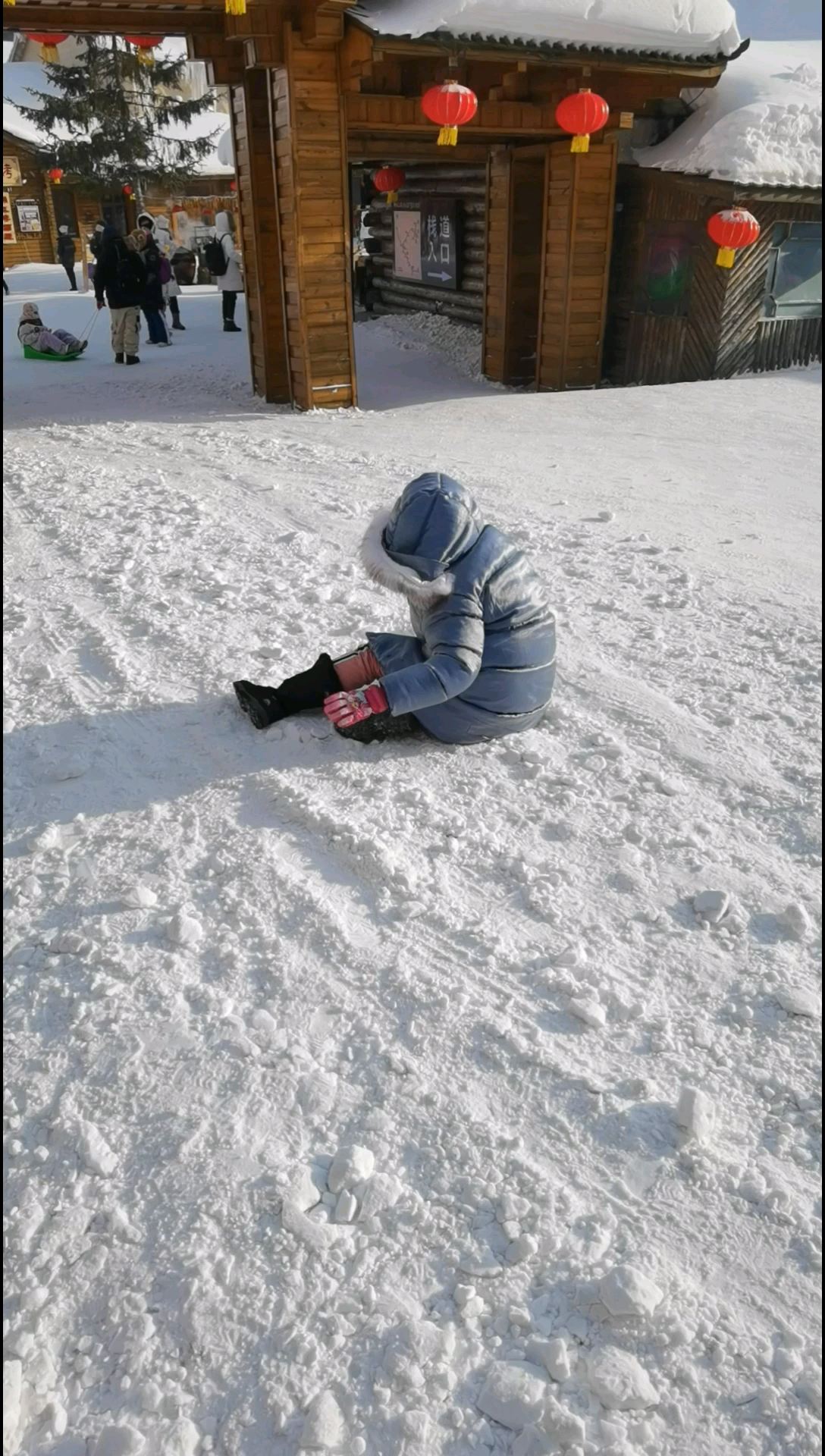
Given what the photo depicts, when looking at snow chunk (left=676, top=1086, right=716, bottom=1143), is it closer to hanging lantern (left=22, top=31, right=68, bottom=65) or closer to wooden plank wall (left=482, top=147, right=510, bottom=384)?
hanging lantern (left=22, top=31, right=68, bottom=65)

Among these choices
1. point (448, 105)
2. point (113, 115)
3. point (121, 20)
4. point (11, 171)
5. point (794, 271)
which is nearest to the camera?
point (448, 105)

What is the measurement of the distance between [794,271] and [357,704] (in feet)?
34.4

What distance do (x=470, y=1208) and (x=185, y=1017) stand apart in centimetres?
84

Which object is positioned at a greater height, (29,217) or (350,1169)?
(29,217)

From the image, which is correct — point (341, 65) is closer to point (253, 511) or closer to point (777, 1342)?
point (253, 511)

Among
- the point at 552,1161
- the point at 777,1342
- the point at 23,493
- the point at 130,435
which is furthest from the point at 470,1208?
the point at 130,435

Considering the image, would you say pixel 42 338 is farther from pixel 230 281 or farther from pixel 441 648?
pixel 441 648

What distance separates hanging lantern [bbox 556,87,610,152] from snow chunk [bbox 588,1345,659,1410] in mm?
9909

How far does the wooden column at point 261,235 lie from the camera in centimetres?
933

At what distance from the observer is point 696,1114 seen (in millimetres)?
2041

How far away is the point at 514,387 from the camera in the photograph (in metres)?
11.7

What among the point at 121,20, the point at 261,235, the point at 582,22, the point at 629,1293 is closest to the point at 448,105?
the point at 582,22

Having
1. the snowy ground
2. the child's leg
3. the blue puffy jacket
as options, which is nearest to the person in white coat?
A: the snowy ground

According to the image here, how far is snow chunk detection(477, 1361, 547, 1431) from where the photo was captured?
158cm
